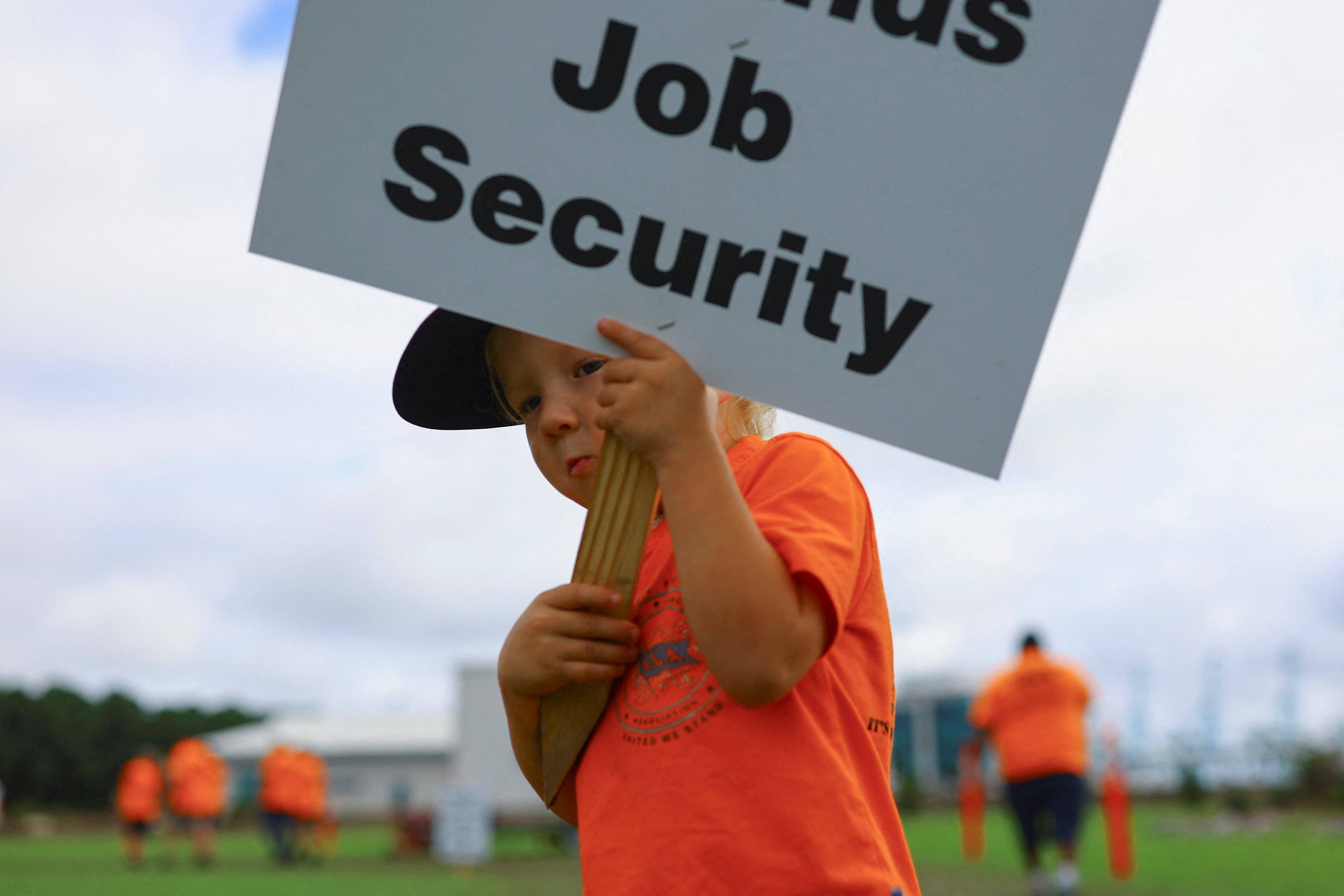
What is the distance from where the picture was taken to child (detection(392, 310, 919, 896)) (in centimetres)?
122

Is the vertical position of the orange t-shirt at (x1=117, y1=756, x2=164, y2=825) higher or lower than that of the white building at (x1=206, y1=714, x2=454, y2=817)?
higher

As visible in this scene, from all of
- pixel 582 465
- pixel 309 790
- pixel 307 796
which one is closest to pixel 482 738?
pixel 309 790

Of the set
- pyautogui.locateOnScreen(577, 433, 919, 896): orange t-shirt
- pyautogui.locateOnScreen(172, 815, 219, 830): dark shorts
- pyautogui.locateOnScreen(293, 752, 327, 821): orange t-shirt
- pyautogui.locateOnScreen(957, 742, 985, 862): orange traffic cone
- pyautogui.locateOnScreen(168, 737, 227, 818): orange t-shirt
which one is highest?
pyautogui.locateOnScreen(577, 433, 919, 896): orange t-shirt

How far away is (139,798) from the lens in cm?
1788

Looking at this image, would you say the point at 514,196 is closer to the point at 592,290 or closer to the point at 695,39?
the point at 592,290

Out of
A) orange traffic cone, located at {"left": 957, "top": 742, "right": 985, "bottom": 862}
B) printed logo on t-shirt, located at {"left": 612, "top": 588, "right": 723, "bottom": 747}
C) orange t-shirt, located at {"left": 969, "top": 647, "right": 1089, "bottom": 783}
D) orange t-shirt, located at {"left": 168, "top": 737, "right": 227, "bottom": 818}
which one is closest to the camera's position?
printed logo on t-shirt, located at {"left": 612, "top": 588, "right": 723, "bottom": 747}

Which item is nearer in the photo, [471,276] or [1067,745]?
[471,276]

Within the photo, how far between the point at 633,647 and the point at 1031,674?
23.0 ft

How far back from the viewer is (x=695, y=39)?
1.34 meters

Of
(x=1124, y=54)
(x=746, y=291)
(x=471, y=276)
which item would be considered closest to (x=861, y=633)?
(x=746, y=291)

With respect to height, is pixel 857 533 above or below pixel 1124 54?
below

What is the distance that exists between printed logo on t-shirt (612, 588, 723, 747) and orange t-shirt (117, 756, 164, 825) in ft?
61.3

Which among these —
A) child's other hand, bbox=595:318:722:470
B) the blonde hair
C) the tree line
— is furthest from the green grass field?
the tree line

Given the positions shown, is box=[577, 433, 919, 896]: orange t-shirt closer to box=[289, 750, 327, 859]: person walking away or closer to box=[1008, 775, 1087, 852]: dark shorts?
box=[1008, 775, 1087, 852]: dark shorts
